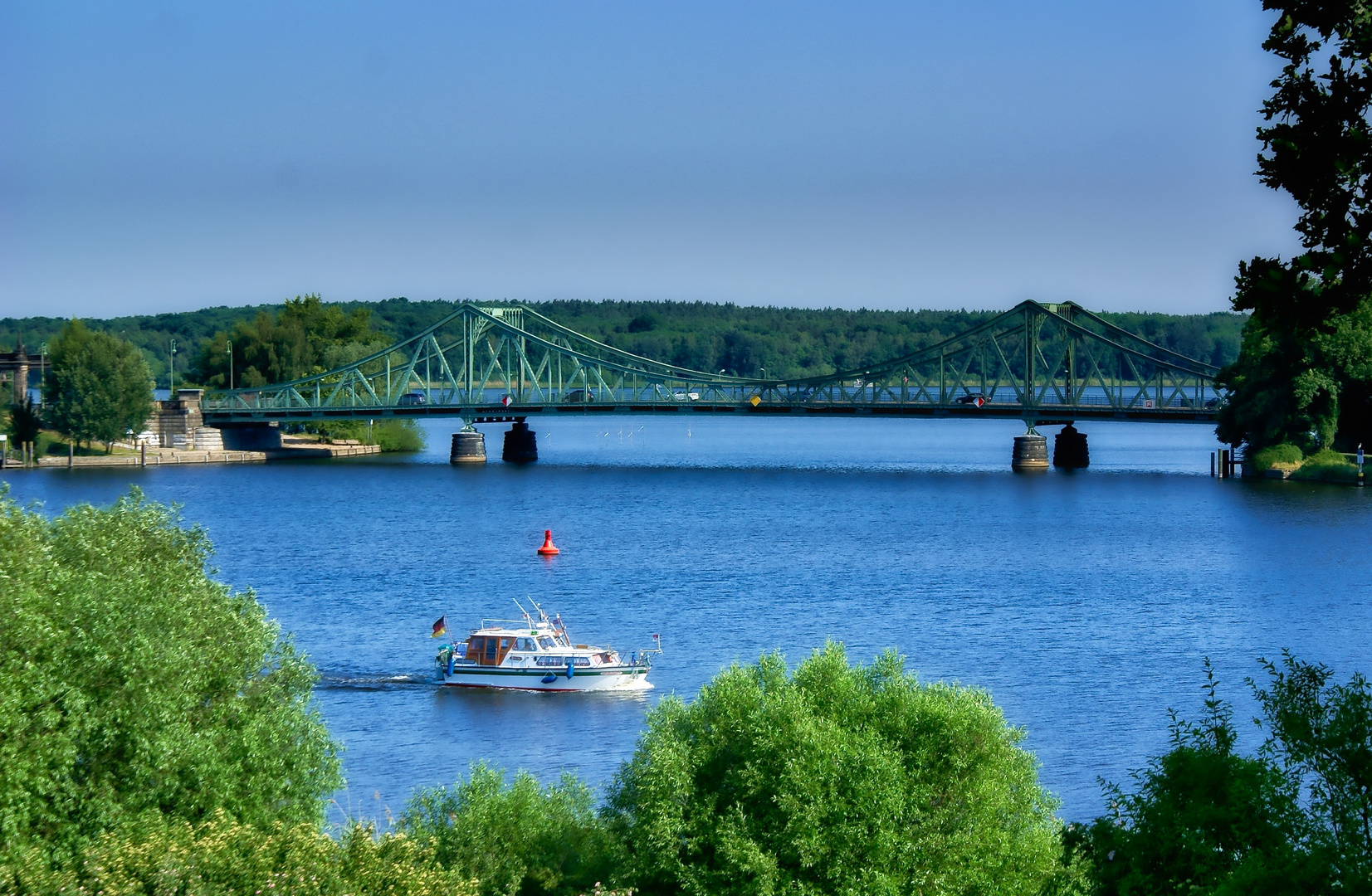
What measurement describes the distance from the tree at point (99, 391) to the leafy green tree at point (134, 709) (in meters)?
90.2

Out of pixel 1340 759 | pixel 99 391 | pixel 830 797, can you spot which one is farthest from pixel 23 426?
pixel 1340 759

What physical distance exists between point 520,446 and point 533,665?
85819mm

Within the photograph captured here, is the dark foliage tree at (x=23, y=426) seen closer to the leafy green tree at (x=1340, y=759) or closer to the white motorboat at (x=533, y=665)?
the white motorboat at (x=533, y=665)

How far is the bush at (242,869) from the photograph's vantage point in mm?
15898

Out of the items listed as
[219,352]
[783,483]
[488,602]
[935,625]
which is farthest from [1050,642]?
[219,352]

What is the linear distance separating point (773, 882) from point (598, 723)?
16.4 meters

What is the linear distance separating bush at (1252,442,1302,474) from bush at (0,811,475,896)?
80209 mm

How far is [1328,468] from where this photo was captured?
3420 inches

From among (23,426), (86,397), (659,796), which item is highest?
(86,397)

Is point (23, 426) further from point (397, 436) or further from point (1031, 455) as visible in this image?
point (1031, 455)

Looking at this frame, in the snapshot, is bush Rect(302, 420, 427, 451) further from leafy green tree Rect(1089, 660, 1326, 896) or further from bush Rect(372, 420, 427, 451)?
leafy green tree Rect(1089, 660, 1326, 896)

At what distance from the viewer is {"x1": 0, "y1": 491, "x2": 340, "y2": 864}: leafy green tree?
18.2 m

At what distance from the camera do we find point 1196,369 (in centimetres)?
12581

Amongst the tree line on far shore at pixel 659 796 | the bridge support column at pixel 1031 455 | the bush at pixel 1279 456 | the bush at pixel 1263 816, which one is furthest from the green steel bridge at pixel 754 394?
the bush at pixel 1263 816
